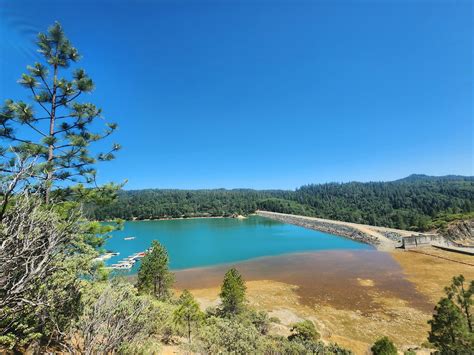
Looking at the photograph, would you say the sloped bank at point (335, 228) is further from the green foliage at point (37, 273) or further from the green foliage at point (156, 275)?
the green foliage at point (37, 273)

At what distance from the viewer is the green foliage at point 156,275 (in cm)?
1630

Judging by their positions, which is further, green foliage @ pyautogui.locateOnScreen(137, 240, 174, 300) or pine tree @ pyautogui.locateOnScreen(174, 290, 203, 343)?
green foliage @ pyautogui.locateOnScreen(137, 240, 174, 300)

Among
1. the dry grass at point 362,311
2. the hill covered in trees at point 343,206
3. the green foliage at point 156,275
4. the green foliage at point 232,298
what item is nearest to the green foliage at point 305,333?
the dry grass at point 362,311

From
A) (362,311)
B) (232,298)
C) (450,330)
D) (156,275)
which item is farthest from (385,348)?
(156,275)

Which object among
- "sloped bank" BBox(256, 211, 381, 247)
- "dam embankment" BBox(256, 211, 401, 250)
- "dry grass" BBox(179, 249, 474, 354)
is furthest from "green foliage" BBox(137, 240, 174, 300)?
"sloped bank" BBox(256, 211, 381, 247)

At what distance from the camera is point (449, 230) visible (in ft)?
136

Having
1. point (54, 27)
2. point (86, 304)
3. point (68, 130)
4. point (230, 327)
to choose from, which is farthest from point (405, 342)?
point (54, 27)

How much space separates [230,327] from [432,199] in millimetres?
93358

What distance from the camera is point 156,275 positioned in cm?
1672

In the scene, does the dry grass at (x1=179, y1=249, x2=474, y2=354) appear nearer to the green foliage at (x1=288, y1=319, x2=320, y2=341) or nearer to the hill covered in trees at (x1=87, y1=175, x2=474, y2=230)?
the green foliage at (x1=288, y1=319, x2=320, y2=341)

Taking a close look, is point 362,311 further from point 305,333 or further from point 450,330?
point 450,330

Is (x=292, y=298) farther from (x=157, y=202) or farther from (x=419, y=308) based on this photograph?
(x=157, y=202)

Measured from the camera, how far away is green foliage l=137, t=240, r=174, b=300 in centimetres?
1630

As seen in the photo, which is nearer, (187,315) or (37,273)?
(37,273)
